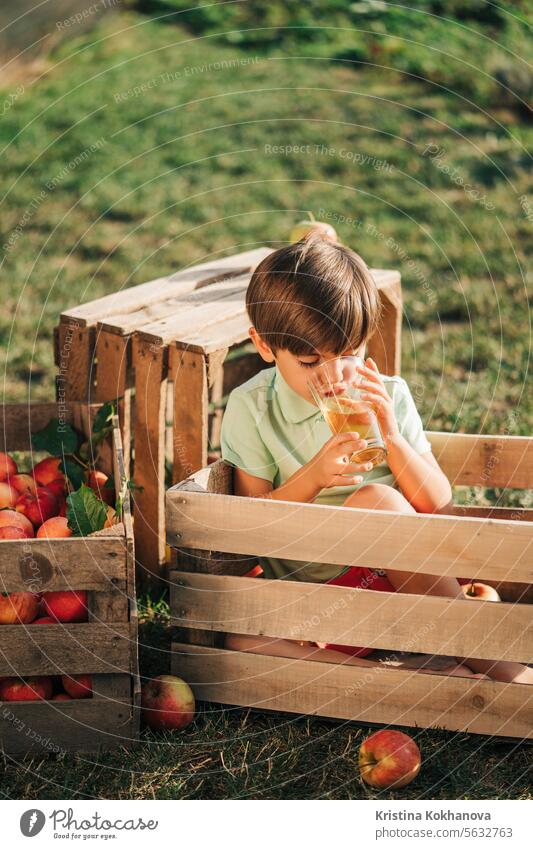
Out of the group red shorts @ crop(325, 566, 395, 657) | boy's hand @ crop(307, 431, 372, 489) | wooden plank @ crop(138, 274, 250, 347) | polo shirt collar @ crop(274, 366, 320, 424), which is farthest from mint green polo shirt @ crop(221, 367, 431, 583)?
wooden plank @ crop(138, 274, 250, 347)

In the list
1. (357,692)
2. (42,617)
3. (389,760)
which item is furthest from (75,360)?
(389,760)

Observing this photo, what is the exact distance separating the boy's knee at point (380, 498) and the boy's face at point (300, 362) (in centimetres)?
30

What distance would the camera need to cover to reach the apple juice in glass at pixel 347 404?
98.3 inches

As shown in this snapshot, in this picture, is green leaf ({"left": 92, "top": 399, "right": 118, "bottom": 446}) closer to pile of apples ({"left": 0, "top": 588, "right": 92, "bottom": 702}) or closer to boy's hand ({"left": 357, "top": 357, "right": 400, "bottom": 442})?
pile of apples ({"left": 0, "top": 588, "right": 92, "bottom": 702})

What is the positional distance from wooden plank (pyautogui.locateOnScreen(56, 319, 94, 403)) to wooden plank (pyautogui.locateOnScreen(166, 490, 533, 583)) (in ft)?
2.68

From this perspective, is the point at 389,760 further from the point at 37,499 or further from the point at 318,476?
the point at 37,499

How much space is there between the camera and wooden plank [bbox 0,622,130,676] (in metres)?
2.53

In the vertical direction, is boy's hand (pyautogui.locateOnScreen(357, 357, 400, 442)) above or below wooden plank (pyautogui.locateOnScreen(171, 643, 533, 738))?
above

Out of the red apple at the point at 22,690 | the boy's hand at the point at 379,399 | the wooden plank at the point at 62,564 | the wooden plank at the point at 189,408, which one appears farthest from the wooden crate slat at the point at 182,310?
the red apple at the point at 22,690

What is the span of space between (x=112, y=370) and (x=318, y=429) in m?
0.74

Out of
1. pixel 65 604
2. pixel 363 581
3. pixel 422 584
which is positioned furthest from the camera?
pixel 363 581

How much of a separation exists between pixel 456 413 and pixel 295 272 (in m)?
2.04

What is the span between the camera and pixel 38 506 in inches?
120

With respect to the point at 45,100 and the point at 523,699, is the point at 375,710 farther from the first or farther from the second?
the point at 45,100
